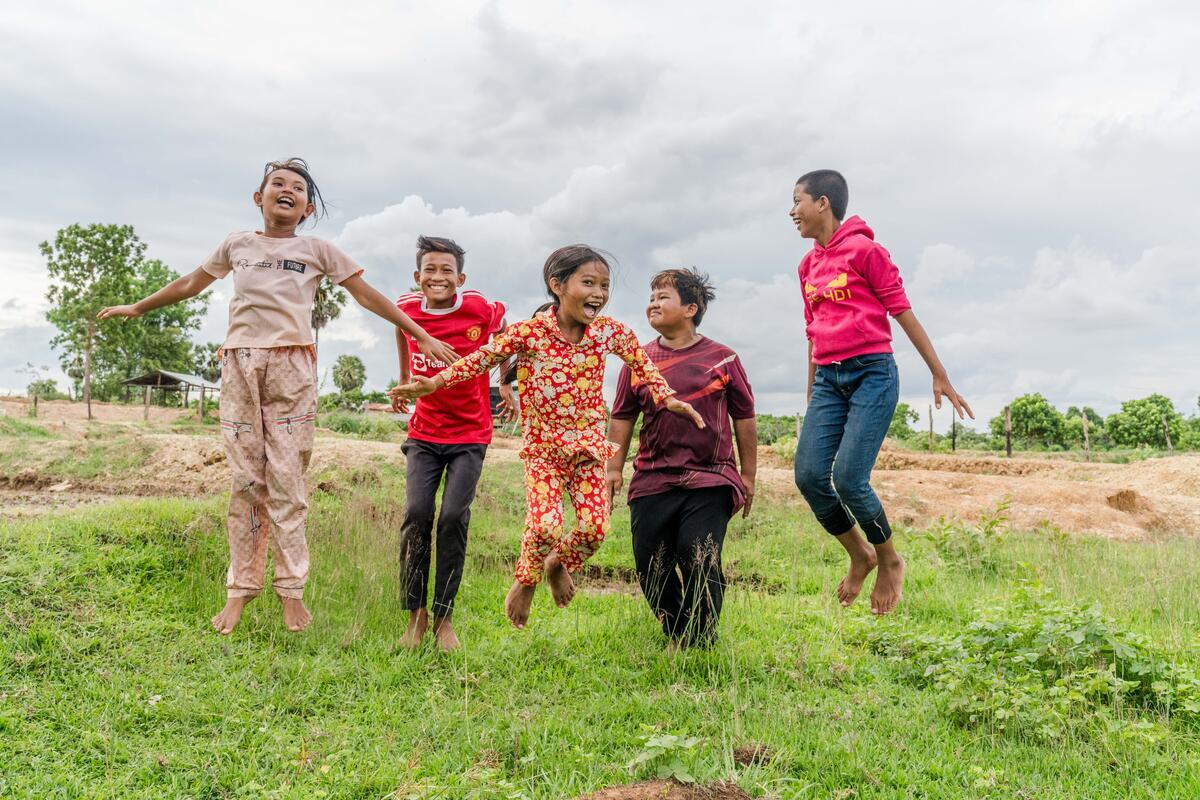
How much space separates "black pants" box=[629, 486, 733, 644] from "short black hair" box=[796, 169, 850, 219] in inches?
74.6

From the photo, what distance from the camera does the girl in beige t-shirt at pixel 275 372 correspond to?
427cm

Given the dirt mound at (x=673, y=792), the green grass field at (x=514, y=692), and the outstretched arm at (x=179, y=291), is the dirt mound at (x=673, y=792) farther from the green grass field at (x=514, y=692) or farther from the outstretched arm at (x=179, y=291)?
the outstretched arm at (x=179, y=291)

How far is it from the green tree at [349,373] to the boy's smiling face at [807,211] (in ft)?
163

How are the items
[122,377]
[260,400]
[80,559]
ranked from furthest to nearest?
1. [122,377]
2. [80,559]
3. [260,400]

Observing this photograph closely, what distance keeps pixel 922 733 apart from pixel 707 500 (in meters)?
1.40

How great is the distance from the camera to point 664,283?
14.2 ft

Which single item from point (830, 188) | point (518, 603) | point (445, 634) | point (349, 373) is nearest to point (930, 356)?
point (830, 188)

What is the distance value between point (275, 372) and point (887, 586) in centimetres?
372

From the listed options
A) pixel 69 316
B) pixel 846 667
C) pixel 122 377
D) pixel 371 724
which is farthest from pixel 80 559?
pixel 122 377

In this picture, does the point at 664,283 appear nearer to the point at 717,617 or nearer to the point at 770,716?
the point at 717,617

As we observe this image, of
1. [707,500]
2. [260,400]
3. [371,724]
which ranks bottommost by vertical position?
[371,724]

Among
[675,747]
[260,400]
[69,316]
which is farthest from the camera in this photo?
[69,316]

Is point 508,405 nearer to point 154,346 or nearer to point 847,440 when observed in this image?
point 847,440

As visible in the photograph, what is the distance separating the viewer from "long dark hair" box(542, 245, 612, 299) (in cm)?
396
